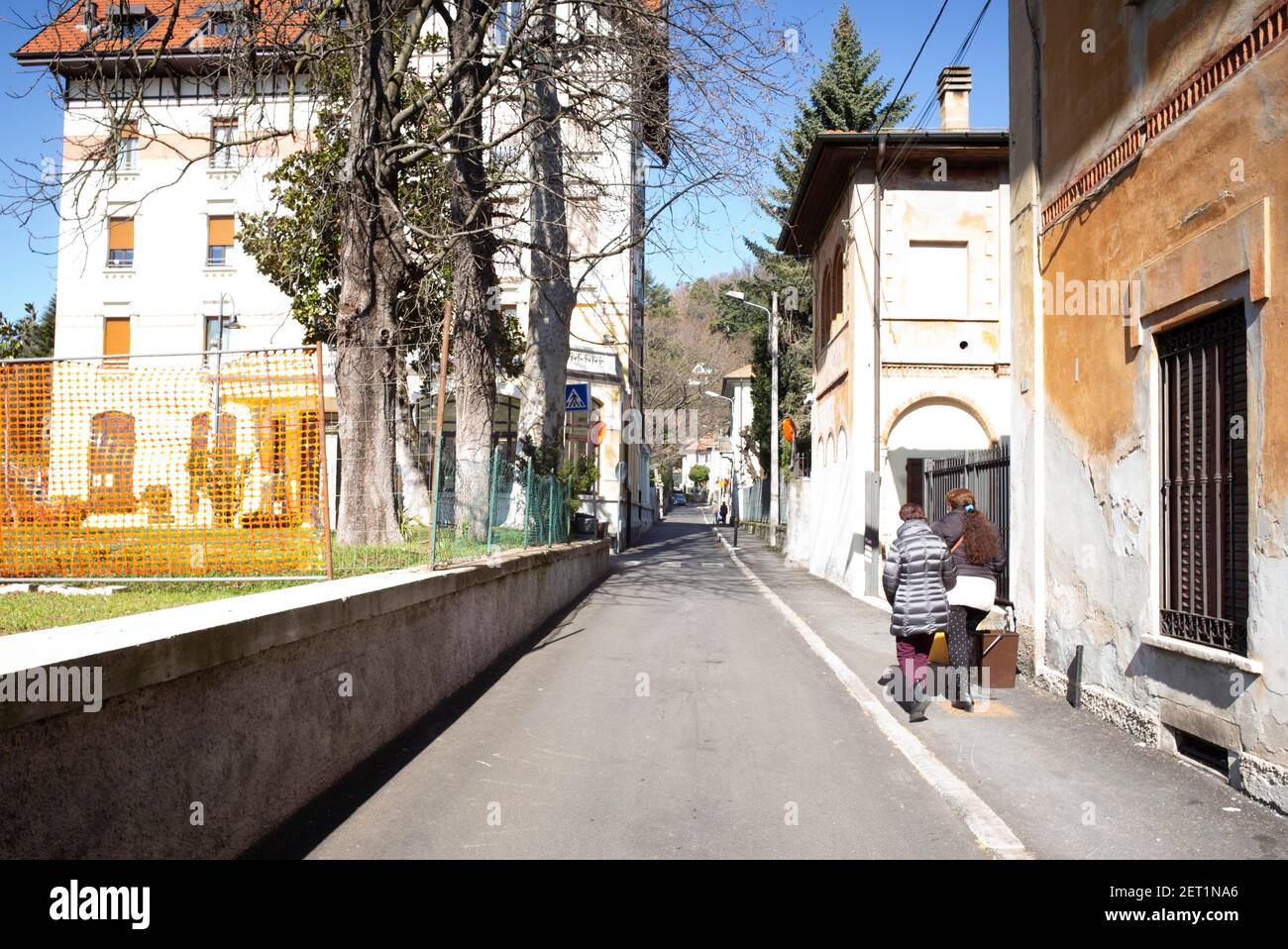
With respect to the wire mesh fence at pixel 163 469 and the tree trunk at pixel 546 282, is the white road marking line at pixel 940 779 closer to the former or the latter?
the wire mesh fence at pixel 163 469

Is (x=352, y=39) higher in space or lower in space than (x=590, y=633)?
higher

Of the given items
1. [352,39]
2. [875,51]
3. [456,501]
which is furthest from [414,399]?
[875,51]

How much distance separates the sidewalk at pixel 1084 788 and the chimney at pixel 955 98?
15.4 meters

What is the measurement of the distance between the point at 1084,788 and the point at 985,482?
23.0 feet

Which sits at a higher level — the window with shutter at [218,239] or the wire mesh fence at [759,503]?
the window with shutter at [218,239]

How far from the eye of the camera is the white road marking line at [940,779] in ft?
15.9

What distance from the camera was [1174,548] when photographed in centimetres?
689

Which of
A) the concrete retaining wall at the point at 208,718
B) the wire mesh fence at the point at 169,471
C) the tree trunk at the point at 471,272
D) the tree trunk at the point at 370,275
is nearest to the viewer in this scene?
the concrete retaining wall at the point at 208,718

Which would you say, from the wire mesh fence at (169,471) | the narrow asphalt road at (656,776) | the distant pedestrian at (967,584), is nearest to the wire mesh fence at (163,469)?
the wire mesh fence at (169,471)

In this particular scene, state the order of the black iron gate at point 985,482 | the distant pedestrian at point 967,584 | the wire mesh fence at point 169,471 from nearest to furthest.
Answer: the wire mesh fence at point 169,471, the distant pedestrian at point 967,584, the black iron gate at point 985,482

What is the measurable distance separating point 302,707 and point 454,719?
2305 mm

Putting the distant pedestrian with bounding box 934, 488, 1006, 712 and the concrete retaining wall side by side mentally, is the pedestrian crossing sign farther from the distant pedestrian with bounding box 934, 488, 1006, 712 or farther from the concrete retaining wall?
the concrete retaining wall

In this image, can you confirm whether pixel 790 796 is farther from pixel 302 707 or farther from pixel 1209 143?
pixel 1209 143

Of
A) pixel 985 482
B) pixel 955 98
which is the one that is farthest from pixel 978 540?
pixel 955 98
